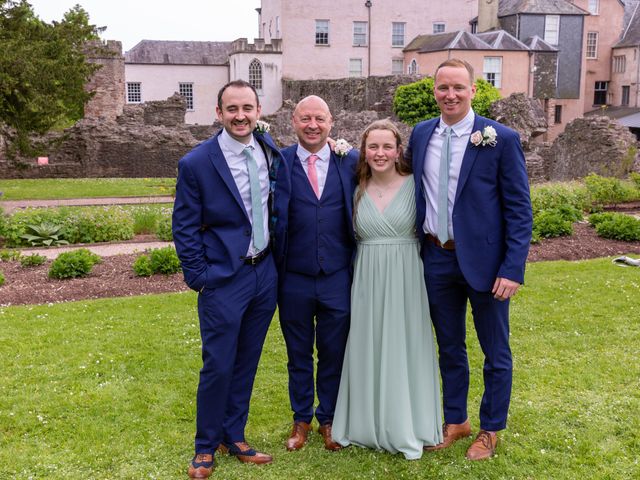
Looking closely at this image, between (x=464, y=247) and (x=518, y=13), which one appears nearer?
(x=464, y=247)

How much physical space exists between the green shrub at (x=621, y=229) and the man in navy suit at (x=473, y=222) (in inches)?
312

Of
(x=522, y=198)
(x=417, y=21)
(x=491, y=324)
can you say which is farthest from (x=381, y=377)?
(x=417, y=21)

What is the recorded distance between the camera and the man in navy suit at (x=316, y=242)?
14.2 feet

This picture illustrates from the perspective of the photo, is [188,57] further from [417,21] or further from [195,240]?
[195,240]

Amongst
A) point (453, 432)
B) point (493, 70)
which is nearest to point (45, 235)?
point (453, 432)

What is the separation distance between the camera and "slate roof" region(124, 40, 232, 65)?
46188 millimetres

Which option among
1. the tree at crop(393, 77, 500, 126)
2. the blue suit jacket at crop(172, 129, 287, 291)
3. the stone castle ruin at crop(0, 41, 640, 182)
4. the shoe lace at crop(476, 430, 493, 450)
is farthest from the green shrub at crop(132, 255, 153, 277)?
the tree at crop(393, 77, 500, 126)

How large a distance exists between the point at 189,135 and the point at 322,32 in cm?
1882

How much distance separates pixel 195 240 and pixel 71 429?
1855 millimetres

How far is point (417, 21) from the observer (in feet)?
147

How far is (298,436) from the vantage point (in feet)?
15.1

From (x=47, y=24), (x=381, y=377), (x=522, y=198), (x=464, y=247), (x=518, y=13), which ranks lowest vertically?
(x=381, y=377)

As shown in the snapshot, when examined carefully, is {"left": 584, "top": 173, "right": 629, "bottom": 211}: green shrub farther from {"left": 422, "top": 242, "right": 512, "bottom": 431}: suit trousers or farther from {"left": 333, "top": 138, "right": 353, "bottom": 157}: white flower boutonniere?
{"left": 333, "top": 138, "right": 353, "bottom": 157}: white flower boutonniere

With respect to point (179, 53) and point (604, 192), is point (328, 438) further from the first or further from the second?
point (179, 53)
